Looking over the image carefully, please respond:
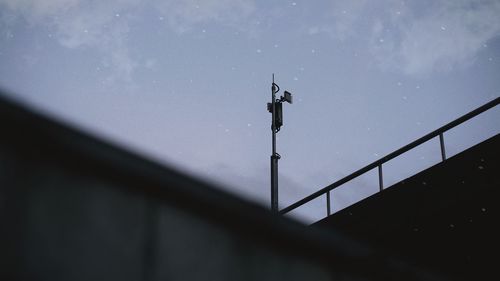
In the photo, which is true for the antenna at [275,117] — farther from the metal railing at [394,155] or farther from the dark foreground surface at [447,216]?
the dark foreground surface at [447,216]

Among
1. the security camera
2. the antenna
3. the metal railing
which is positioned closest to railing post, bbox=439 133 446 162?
the metal railing

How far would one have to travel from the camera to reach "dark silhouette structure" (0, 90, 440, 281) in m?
3.79

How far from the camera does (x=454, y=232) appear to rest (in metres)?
8.62

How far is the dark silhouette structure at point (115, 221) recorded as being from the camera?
3793 mm

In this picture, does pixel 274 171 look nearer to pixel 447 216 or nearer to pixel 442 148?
pixel 442 148

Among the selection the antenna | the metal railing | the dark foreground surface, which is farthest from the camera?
the antenna

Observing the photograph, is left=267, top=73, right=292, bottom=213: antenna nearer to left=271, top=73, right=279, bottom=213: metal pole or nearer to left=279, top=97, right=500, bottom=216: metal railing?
left=271, top=73, right=279, bottom=213: metal pole

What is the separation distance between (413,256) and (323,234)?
4548mm

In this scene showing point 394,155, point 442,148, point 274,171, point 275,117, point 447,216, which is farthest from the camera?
point 275,117

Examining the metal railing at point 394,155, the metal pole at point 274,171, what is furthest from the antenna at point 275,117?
the metal railing at point 394,155

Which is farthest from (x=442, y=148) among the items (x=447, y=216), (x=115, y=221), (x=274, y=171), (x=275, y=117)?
(x=275, y=117)

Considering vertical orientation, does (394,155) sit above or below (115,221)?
above

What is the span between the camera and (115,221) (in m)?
4.21

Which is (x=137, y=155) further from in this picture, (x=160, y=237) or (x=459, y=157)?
(x=459, y=157)
